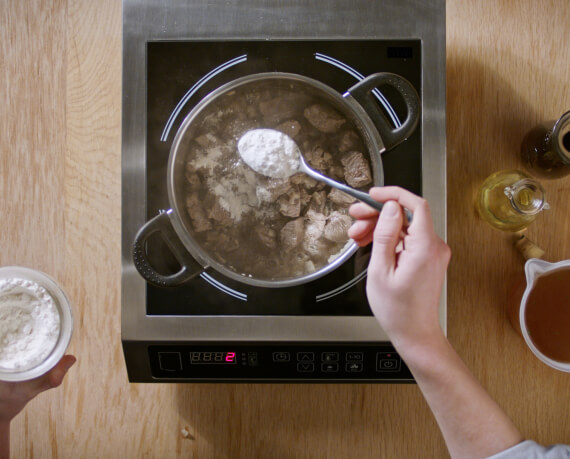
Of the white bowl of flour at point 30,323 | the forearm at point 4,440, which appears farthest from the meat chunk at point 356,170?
the forearm at point 4,440

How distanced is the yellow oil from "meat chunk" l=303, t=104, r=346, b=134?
323mm

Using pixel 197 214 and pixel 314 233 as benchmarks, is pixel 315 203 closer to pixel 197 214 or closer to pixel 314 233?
pixel 314 233

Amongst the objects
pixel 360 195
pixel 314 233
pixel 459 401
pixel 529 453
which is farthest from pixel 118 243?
pixel 529 453

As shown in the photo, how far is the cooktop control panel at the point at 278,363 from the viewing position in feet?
2.51

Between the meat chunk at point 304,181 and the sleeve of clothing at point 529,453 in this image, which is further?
the meat chunk at point 304,181

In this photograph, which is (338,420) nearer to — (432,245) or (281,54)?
(432,245)

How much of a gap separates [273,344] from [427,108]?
18.3 inches

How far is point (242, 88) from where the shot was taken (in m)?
0.75

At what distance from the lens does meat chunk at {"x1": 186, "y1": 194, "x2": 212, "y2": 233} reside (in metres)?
0.75

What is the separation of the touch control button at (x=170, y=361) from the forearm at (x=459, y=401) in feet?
1.23

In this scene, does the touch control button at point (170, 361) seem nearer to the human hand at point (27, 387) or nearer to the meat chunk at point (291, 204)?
the human hand at point (27, 387)

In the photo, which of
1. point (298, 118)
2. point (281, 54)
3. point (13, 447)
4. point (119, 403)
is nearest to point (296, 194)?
point (298, 118)

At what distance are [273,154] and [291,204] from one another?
9 cm

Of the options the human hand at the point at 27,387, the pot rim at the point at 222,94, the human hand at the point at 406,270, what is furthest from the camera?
the human hand at the point at 27,387
